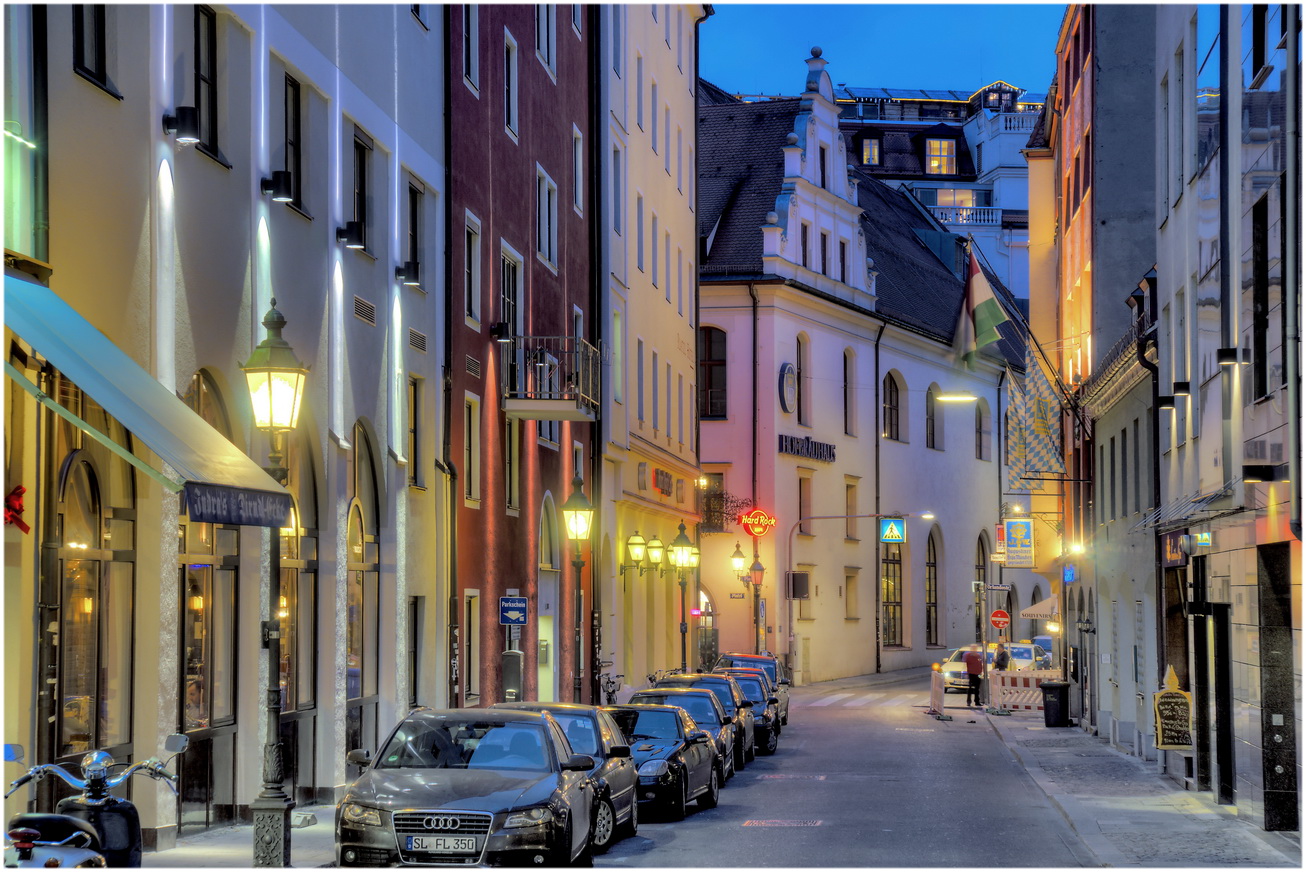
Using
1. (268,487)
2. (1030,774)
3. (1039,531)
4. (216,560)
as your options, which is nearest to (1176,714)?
(1030,774)

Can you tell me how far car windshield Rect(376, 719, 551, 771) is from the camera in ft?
50.1

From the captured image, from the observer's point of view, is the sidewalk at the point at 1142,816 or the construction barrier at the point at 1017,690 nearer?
the sidewalk at the point at 1142,816

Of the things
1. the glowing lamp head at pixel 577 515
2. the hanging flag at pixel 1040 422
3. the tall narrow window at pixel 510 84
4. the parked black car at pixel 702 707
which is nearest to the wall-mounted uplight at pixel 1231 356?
the parked black car at pixel 702 707

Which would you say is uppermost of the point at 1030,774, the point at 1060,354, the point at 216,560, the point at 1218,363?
the point at 1060,354

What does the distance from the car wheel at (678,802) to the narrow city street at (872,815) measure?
0.57 ft

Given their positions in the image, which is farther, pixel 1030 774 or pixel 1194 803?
pixel 1030 774

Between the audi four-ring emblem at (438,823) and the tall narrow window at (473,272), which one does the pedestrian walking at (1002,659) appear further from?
the audi four-ring emblem at (438,823)

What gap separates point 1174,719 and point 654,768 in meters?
7.99

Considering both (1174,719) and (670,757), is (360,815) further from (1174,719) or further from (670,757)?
(1174,719)

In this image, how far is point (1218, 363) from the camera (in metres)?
20.7

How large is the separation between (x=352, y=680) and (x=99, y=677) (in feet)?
24.0

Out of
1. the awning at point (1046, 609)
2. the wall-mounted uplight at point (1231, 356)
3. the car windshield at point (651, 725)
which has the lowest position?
the car windshield at point (651, 725)

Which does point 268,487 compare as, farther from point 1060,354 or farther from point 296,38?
point 1060,354

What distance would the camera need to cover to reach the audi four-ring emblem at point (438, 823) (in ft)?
45.5
